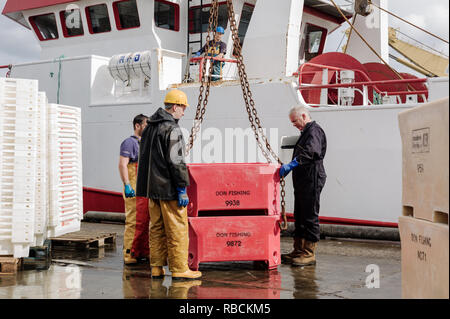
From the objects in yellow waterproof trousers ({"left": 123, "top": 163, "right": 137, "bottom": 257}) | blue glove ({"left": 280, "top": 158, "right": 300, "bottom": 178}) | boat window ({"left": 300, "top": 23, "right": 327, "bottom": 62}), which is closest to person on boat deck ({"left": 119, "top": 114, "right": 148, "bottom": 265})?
yellow waterproof trousers ({"left": 123, "top": 163, "right": 137, "bottom": 257})

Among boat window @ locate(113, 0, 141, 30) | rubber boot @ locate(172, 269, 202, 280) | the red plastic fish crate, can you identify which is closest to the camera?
rubber boot @ locate(172, 269, 202, 280)

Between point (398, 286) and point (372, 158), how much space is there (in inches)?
132

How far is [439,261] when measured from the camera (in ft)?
8.57

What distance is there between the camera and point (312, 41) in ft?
40.2

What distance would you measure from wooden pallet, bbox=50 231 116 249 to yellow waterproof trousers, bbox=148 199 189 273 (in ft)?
7.26

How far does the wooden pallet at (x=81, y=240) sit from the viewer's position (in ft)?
23.3

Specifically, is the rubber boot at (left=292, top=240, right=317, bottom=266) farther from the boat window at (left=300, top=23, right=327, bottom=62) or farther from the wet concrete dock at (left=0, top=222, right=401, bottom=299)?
the boat window at (left=300, top=23, right=327, bottom=62)

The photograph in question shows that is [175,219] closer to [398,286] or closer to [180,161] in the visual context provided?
[180,161]

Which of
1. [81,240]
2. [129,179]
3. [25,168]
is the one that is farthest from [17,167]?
[81,240]

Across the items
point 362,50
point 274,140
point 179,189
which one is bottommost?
point 179,189

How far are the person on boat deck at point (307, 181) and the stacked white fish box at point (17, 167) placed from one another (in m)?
2.62

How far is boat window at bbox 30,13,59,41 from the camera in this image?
1275 centimetres

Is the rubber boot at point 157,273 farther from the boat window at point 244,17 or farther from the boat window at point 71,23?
the boat window at point 71,23

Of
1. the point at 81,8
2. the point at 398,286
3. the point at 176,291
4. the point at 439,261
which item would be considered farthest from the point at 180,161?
the point at 81,8
